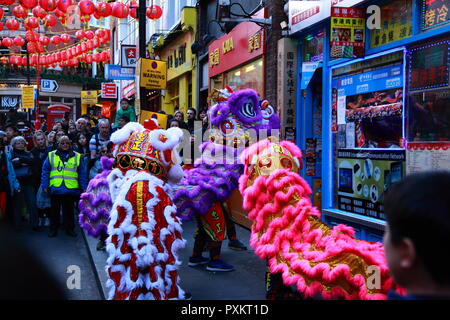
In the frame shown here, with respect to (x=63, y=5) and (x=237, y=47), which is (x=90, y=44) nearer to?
(x=63, y=5)

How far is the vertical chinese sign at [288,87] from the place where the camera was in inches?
300

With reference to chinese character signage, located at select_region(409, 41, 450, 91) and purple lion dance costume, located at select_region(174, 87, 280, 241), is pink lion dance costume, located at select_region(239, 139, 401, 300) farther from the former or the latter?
chinese character signage, located at select_region(409, 41, 450, 91)

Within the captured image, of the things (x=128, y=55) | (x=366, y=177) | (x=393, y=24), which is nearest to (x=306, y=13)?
(x=393, y=24)

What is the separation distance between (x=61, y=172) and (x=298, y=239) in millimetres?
6002

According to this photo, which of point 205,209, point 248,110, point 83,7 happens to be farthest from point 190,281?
point 83,7

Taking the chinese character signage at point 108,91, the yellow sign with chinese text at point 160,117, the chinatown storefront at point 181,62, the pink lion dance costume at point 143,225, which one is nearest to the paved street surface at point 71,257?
the pink lion dance costume at point 143,225

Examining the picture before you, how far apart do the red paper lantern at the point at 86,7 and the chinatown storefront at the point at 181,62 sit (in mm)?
2643

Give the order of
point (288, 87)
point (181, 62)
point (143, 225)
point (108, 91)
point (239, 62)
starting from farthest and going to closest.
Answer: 1. point (108, 91)
2. point (181, 62)
3. point (239, 62)
4. point (288, 87)
5. point (143, 225)

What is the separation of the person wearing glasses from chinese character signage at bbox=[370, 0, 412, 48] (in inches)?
212

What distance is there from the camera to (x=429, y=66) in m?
5.05

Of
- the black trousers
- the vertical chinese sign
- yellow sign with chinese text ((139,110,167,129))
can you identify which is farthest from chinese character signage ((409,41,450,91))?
the black trousers

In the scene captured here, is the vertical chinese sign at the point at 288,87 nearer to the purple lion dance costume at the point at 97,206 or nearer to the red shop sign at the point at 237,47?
the red shop sign at the point at 237,47

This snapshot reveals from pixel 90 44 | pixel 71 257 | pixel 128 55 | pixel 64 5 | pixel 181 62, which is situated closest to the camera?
pixel 71 257
